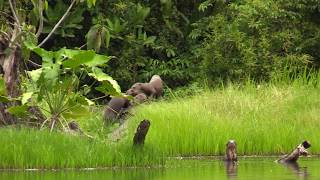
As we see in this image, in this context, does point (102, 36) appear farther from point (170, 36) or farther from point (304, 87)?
point (170, 36)

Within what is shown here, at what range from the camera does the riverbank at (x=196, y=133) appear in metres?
12.0

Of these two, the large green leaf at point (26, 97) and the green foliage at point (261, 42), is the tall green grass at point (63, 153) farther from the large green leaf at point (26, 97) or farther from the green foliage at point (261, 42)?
the green foliage at point (261, 42)

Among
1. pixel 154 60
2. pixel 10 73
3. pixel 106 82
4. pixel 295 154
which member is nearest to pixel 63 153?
pixel 106 82

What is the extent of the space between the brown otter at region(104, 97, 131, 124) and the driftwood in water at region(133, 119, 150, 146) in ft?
16.1

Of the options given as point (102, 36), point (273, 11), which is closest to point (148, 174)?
point (102, 36)

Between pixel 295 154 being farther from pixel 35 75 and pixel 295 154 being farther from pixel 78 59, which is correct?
pixel 35 75

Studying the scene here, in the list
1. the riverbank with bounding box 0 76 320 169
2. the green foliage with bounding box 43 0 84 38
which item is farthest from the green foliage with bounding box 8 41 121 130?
the green foliage with bounding box 43 0 84 38

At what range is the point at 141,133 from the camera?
12.0 m

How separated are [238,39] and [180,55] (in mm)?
3506

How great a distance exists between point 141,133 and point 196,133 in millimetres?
2549

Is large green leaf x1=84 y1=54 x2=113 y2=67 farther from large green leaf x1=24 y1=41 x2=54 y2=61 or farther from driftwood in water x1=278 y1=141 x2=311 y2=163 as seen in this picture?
driftwood in water x1=278 y1=141 x2=311 y2=163

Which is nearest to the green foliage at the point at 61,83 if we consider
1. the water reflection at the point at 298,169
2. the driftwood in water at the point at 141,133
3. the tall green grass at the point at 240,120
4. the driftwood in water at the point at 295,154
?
the tall green grass at the point at 240,120

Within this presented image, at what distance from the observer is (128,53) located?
23172mm

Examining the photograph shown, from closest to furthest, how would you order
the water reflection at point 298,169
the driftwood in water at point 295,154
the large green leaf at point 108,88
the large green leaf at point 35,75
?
the water reflection at point 298,169, the driftwood in water at point 295,154, the large green leaf at point 35,75, the large green leaf at point 108,88
